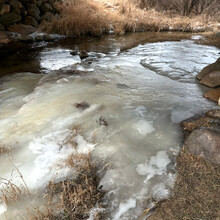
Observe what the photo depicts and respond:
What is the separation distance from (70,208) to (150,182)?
948 mm

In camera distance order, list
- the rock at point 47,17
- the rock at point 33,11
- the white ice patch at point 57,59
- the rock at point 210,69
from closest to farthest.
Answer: the rock at point 210,69 → the white ice patch at point 57,59 → the rock at point 33,11 → the rock at point 47,17

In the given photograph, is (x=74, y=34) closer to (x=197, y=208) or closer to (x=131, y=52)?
(x=131, y=52)

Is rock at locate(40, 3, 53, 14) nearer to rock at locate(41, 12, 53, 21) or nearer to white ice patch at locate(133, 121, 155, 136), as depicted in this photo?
rock at locate(41, 12, 53, 21)

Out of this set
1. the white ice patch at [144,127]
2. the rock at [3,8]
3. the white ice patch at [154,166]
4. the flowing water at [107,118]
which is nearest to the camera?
the flowing water at [107,118]

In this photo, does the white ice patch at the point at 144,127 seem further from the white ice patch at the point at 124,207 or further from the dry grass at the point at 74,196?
the white ice patch at the point at 124,207

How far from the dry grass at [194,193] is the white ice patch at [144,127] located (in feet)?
2.46

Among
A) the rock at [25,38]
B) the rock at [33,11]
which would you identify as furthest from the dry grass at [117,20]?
the rock at [25,38]

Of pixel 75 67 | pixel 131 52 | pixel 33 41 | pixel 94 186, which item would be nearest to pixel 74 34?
pixel 33 41

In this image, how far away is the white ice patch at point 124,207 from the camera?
213 cm

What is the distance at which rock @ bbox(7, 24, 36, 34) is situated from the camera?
841 cm

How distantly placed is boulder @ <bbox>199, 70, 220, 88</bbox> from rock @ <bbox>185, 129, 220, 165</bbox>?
240cm

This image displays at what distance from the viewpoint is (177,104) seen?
13.6 feet

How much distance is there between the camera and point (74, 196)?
85.8 inches

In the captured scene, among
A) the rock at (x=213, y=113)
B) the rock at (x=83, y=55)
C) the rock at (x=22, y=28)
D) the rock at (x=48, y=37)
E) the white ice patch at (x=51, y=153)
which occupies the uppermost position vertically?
the rock at (x=22, y=28)
